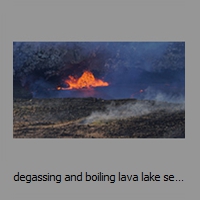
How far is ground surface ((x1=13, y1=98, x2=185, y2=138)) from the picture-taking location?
888cm

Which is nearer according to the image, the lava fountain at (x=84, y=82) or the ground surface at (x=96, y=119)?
the ground surface at (x=96, y=119)

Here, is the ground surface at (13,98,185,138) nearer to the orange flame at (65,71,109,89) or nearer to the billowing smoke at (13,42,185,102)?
the billowing smoke at (13,42,185,102)

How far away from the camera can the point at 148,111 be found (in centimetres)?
895

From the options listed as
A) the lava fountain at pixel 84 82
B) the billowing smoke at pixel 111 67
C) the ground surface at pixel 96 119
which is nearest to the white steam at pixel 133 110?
the ground surface at pixel 96 119

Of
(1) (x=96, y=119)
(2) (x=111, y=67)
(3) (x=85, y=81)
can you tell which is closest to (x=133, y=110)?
(1) (x=96, y=119)

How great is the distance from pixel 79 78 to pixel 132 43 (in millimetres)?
1233

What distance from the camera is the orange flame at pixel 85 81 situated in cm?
905

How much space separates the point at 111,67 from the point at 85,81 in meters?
0.58

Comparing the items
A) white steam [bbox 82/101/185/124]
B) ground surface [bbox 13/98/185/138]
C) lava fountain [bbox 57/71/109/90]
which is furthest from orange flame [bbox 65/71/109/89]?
white steam [bbox 82/101/185/124]

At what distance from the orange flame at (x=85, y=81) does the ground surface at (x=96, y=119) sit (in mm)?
277

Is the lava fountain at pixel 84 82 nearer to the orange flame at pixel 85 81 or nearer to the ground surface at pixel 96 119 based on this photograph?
the orange flame at pixel 85 81

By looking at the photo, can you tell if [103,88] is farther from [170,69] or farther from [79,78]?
[170,69]

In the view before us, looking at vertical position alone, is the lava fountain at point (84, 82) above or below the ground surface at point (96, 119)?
above

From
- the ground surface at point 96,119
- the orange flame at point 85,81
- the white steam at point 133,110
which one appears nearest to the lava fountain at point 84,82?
the orange flame at point 85,81
